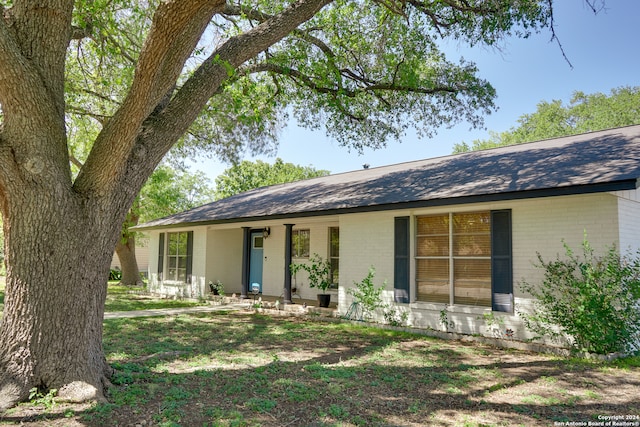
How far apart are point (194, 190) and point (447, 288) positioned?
39491mm

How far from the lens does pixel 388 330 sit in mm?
9461

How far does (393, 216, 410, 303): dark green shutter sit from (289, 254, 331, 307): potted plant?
2.85 m

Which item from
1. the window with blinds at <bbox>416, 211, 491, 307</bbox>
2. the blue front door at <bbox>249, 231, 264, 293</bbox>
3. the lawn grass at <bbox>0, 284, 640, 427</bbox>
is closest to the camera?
the lawn grass at <bbox>0, 284, 640, 427</bbox>

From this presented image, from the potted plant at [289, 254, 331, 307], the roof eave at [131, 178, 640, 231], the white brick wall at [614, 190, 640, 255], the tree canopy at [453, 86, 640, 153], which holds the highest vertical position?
the tree canopy at [453, 86, 640, 153]

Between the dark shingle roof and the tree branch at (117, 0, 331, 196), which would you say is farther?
the dark shingle roof

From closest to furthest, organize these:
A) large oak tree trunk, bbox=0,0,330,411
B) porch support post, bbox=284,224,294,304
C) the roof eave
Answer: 1. large oak tree trunk, bbox=0,0,330,411
2. the roof eave
3. porch support post, bbox=284,224,294,304

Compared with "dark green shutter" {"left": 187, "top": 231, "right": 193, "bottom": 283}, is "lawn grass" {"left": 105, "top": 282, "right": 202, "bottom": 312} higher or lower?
lower

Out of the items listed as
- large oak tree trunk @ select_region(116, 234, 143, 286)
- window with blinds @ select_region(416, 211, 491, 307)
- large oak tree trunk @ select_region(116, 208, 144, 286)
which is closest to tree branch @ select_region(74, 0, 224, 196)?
window with blinds @ select_region(416, 211, 491, 307)

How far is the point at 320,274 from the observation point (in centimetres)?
1272

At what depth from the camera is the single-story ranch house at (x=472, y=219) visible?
7.42 meters

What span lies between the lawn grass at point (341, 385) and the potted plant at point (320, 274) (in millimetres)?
3572

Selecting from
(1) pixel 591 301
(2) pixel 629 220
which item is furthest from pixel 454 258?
(2) pixel 629 220

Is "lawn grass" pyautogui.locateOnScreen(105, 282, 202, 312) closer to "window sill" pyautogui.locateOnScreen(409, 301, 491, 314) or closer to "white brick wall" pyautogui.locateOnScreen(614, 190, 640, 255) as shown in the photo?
"window sill" pyautogui.locateOnScreen(409, 301, 491, 314)

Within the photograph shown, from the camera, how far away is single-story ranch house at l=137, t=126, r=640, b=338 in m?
7.42
